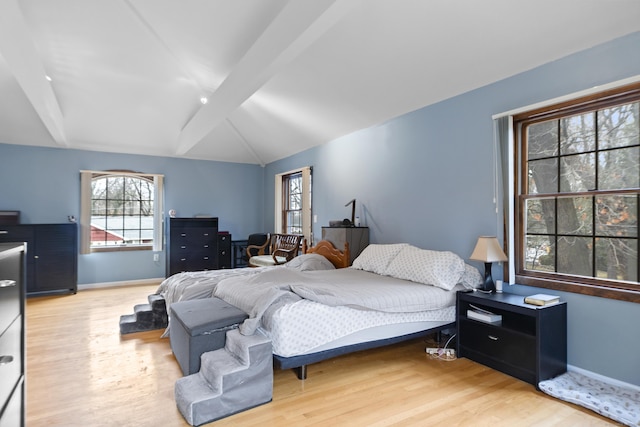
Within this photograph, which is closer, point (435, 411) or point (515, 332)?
point (435, 411)

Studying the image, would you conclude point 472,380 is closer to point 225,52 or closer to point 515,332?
point 515,332

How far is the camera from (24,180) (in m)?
5.82

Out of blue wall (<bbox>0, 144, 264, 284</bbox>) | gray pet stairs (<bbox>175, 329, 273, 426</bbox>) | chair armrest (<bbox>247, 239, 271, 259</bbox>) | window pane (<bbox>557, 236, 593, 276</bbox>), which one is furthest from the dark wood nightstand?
blue wall (<bbox>0, 144, 264, 284</bbox>)

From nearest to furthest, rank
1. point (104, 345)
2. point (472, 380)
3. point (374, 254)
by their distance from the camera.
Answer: point (472, 380) < point (104, 345) < point (374, 254)

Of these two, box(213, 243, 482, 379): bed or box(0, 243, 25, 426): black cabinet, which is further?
box(213, 243, 482, 379): bed

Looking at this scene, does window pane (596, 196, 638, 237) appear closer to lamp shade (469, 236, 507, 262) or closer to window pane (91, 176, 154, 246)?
lamp shade (469, 236, 507, 262)

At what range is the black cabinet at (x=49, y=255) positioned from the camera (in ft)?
17.8

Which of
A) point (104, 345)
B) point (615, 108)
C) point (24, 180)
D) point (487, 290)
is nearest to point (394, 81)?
point (615, 108)

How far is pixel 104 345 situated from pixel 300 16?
3.39 m

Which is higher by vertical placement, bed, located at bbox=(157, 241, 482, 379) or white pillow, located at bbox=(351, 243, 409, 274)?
white pillow, located at bbox=(351, 243, 409, 274)

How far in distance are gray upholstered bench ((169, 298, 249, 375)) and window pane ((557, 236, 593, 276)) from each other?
8.55 feet

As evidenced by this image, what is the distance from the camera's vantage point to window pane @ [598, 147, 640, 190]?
2.51m

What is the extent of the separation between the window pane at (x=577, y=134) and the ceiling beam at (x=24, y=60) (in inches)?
173

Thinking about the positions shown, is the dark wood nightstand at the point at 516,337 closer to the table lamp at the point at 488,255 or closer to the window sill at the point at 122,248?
the table lamp at the point at 488,255
